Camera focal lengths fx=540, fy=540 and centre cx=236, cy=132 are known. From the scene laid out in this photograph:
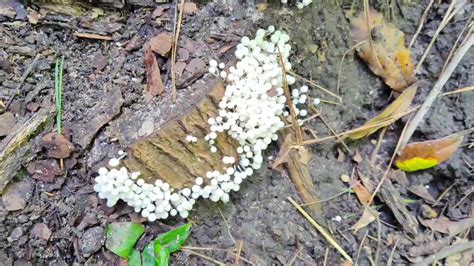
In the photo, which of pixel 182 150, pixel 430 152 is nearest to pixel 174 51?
pixel 182 150

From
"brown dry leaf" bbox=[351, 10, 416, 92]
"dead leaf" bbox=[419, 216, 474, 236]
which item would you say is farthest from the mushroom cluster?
"dead leaf" bbox=[419, 216, 474, 236]

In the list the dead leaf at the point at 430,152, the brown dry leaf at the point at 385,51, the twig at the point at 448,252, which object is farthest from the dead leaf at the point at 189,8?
the twig at the point at 448,252

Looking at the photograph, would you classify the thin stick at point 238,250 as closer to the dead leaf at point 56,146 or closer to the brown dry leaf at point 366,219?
the brown dry leaf at point 366,219

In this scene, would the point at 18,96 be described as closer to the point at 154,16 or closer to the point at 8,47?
the point at 8,47

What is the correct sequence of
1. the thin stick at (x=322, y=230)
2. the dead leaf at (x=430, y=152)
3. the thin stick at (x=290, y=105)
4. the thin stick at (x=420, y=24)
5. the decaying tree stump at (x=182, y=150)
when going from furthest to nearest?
the thin stick at (x=420, y=24) → the dead leaf at (x=430, y=152) → the thin stick at (x=322, y=230) → the thin stick at (x=290, y=105) → the decaying tree stump at (x=182, y=150)

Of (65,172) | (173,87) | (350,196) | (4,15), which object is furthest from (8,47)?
(350,196)

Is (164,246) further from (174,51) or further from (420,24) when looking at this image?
(420,24)
